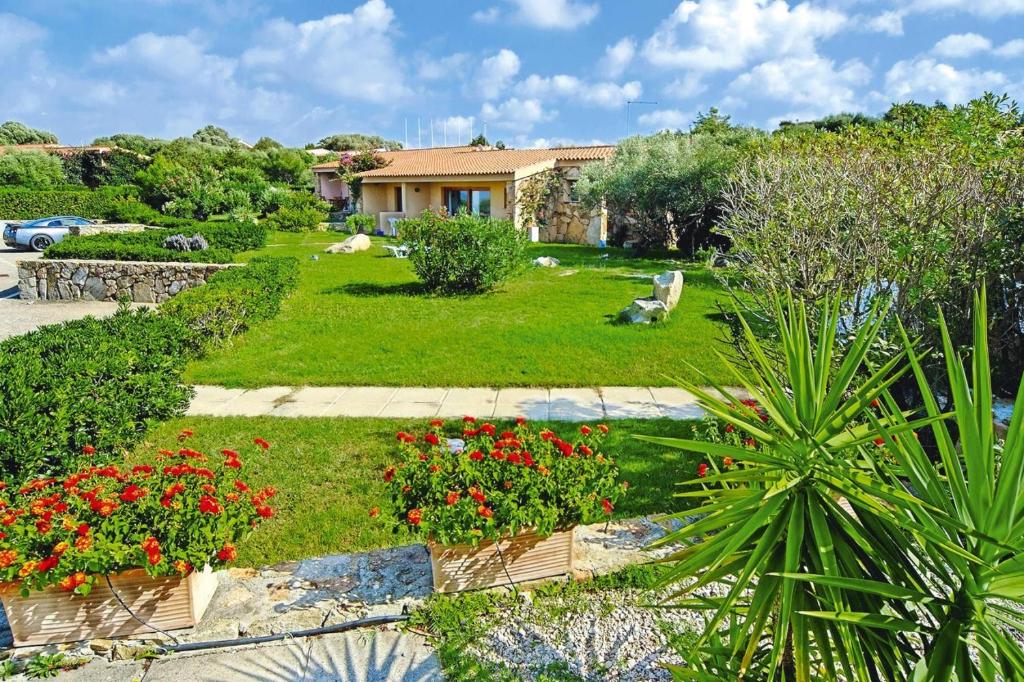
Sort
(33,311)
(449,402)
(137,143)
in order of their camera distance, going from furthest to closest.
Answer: (137,143), (33,311), (449,402)

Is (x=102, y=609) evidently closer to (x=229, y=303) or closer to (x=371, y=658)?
(x=371, y=658)

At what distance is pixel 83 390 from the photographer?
5.09 metres

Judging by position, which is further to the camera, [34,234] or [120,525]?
[34,234]

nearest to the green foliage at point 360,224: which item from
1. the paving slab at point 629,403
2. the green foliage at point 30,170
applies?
the paving slab at point 629,403

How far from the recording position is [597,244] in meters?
24.1

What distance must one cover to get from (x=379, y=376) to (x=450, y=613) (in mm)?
4896

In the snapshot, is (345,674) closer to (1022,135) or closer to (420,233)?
(1022,135)

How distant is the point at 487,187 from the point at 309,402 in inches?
829

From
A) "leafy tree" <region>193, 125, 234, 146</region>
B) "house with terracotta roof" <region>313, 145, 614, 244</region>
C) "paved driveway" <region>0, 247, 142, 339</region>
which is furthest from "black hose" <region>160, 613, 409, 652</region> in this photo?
"leafy tree" <region>193, 125, 234, 146</region>

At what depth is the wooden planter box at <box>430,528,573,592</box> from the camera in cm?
340

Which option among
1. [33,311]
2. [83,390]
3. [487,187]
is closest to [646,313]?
[83,390]

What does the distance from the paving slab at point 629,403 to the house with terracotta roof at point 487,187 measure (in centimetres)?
1661

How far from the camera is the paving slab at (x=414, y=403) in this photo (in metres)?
6.62

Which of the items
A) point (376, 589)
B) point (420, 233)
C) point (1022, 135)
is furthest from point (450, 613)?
point (420, 233)
